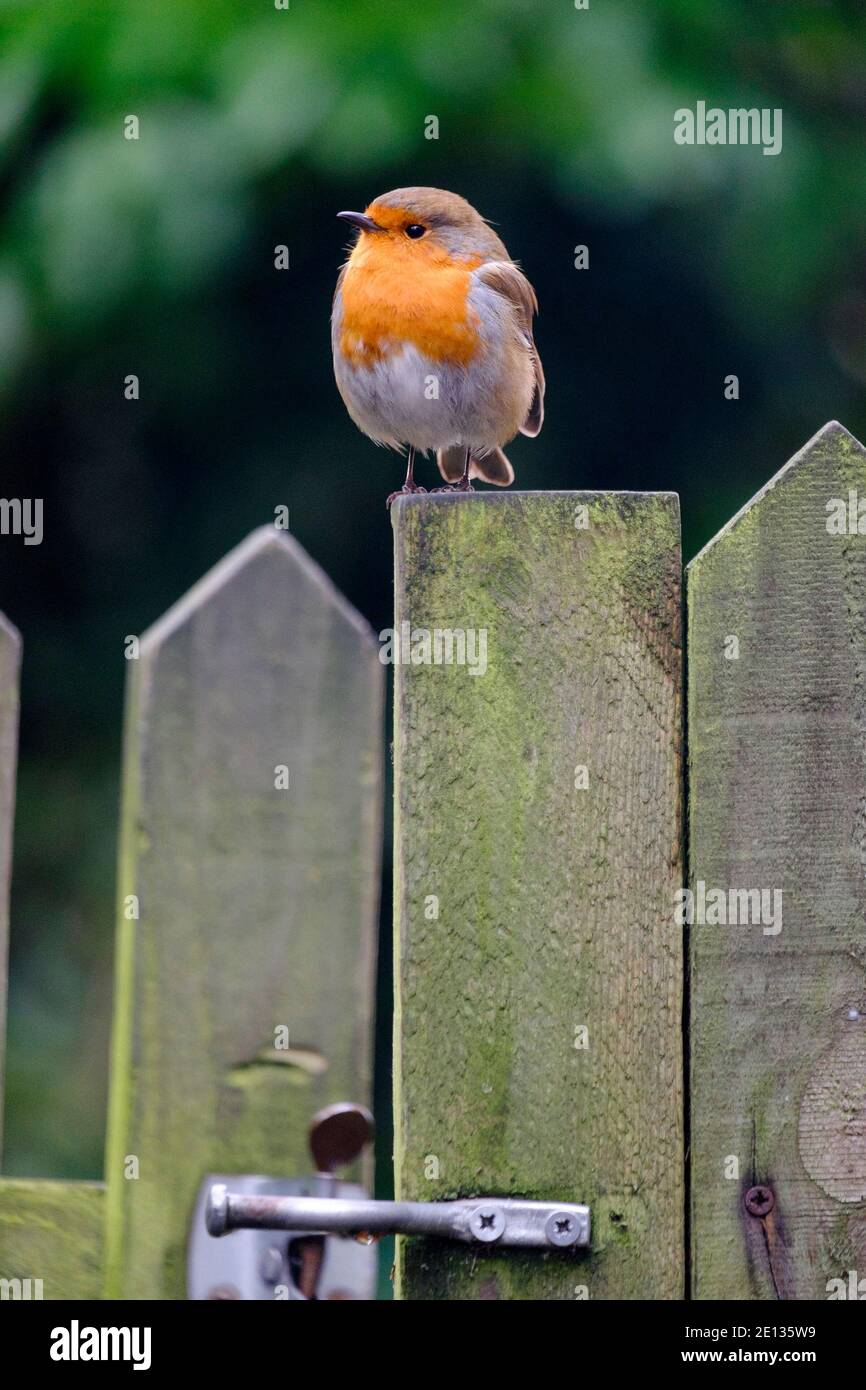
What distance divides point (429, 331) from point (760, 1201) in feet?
7.93

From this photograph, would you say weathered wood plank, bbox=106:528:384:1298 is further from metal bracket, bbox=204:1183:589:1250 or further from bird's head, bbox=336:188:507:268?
bird's head, bbox=336:188:507:268

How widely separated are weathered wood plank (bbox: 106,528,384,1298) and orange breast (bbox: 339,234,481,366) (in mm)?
1899

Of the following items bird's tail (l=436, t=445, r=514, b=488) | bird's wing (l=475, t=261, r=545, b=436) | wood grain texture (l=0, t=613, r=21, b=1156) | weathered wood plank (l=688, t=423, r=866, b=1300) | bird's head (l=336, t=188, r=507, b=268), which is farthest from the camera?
bird's tail (l=436, t=445, r=514, b=488)

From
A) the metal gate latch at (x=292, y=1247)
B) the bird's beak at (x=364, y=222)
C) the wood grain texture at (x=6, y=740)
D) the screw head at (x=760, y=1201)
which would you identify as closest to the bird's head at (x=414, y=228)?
the bird's beak at (x=364, y=222)

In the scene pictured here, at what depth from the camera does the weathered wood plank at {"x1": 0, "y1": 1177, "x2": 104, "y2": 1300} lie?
1.90 m

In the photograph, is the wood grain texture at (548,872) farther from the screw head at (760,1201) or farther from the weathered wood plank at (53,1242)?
the weathered wood plank at (53,1242)

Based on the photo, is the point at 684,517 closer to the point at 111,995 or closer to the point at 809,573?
the point at 111,995

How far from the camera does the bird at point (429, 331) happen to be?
145 inches

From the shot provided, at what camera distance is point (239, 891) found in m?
1.85

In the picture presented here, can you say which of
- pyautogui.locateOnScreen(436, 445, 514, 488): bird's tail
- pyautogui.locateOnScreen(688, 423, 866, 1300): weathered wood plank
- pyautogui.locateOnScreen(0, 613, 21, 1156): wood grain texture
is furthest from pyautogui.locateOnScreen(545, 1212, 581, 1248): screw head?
pyautogui.locateOnScreen(436, 445, 514, 488): bird's tail

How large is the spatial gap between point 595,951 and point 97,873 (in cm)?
325

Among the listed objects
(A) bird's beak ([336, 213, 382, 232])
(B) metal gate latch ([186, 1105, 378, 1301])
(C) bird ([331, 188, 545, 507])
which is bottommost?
(B) metal gate latch ([186, 1105, 378, 1301])

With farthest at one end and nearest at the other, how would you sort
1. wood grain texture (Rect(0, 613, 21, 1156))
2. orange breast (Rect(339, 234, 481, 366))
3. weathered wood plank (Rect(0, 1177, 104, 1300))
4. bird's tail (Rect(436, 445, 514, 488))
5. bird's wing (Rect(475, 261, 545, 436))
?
bird's tail (Rect(436, 445, 514, 488)) < bird's wing (Rect(475, 261, 545, 436)) < orange breast (Rect(339, 234, 481, 366)) < wood grain texture (Rect(0, 613, 21, 1156)) < weathered wood plank (Rect(0, 1177, 104, 1300))

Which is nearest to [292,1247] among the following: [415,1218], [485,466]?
[415,1218]
